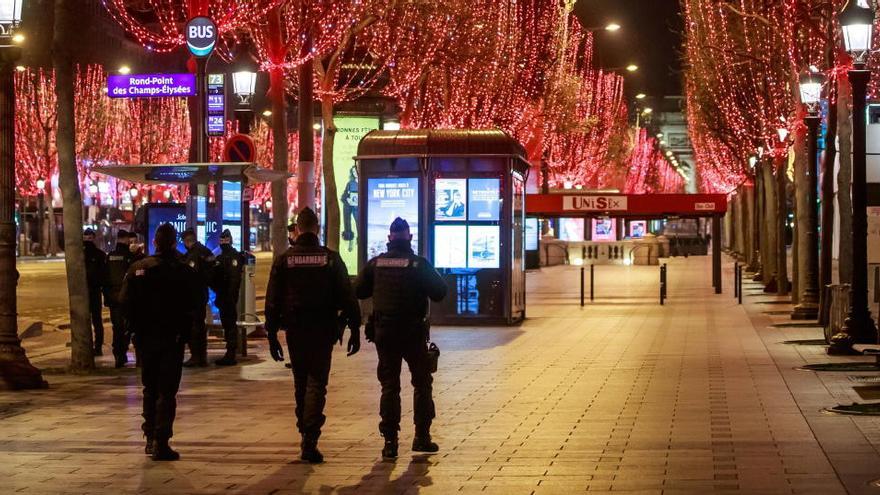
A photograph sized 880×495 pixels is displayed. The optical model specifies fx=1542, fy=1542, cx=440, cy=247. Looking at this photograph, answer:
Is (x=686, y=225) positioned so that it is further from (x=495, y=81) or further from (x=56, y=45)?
(x=56, y=45)

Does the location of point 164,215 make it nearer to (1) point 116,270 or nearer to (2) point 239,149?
(2) point 239,149

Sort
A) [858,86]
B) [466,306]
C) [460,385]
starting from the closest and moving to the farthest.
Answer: [460,385]
[858,86]
[466,306]

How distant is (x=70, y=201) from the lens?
19812 mm

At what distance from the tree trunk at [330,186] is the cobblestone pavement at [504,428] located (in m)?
10.2

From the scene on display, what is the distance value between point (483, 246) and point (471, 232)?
0.36m

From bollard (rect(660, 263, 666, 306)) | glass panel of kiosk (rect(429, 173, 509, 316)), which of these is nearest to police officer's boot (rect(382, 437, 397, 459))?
glass panel of kiosk (rect(429, 173, 509, 316))

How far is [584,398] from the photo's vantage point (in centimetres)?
1611

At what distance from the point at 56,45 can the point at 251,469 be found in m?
9.89

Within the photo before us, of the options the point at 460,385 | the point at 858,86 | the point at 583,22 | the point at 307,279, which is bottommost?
the point at 460,385

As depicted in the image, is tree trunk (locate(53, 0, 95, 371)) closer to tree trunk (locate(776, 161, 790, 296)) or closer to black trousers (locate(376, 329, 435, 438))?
black trousers (locate(376, 329, 435, 438))

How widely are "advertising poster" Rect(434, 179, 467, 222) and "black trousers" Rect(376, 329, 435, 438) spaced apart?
15510mm

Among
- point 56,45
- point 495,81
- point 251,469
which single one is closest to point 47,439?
point 251,469

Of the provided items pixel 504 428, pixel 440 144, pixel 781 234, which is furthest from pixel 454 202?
pixel 504 428

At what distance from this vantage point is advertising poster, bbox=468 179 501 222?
91.2 ft
